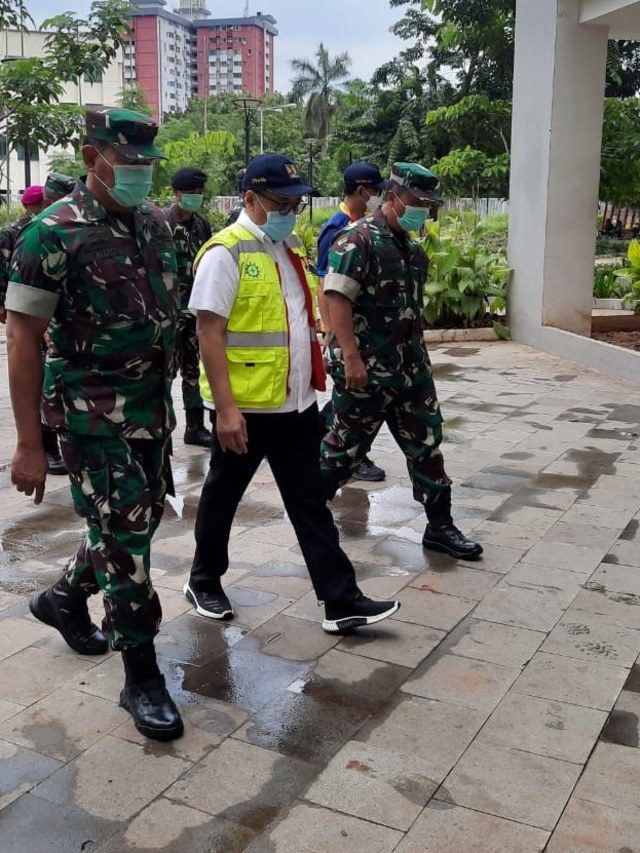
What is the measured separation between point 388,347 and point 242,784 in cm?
213

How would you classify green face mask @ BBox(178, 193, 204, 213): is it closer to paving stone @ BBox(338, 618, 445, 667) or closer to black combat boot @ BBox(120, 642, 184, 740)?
paving stone @ BBox(338, 618, 445, 667)

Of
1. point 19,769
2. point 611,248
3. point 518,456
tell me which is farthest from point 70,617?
point 611,248

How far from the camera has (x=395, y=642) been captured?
3.59m

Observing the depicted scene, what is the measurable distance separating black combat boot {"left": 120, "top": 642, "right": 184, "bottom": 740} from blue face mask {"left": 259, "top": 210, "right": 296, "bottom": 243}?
1.51m

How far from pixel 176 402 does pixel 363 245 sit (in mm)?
4414

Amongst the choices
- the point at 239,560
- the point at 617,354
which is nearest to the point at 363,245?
the point at 239,560

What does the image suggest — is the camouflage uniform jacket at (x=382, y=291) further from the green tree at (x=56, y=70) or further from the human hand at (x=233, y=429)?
the green tree at (x=56, y=70)

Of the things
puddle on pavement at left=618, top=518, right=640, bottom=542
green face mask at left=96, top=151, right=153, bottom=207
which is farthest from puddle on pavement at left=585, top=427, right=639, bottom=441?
green face mask at left=96, top=151, right=153, bottom=207

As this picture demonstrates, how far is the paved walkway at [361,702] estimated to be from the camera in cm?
250

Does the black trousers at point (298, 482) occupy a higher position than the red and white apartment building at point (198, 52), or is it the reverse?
the red and white apartment building at point (198, 52)

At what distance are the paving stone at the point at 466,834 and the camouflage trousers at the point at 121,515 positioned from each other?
1.03 metres

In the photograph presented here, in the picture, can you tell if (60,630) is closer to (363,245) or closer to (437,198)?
(363,245)

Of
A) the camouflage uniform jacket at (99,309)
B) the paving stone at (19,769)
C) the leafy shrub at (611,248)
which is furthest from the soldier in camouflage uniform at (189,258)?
the leafy shrub at (611,248)

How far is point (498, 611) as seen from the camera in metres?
3.88
